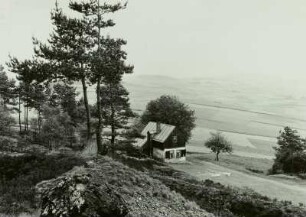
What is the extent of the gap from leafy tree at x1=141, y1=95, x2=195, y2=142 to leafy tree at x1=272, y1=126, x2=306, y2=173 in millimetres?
17144

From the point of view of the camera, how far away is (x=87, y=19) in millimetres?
24422

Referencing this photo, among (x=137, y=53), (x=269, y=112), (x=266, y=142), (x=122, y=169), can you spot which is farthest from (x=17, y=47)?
(x=269, y=112)

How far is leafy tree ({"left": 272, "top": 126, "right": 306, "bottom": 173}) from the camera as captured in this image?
52.8 metres

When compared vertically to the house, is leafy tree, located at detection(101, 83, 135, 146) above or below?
above

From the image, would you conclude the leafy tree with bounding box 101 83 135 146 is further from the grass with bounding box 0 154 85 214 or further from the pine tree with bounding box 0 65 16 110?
the grass with bounding box 0 154 85 214

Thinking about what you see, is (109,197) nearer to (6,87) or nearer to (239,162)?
(6,87)

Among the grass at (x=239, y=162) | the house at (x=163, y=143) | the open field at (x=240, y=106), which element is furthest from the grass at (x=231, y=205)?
the open field at (x=240, y=106)

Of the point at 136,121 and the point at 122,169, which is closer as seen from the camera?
the point at 122,169

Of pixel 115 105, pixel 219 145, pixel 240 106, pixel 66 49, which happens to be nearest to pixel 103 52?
pixel 66 49

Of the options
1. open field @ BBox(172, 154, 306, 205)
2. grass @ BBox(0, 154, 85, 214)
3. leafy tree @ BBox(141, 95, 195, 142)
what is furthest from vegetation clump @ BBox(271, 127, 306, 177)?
grass @ BBox(0, 154, 85, 214)

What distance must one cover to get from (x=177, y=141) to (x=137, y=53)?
16282 mm

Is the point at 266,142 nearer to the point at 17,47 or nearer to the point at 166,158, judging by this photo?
the point at 166,158

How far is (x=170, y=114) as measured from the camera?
67.6m

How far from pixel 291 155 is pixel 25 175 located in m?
47.5
